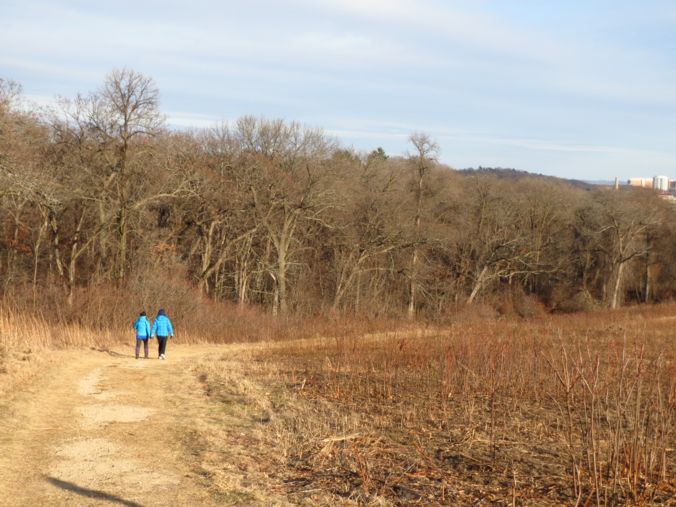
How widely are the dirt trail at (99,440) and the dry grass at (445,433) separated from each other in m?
0.56

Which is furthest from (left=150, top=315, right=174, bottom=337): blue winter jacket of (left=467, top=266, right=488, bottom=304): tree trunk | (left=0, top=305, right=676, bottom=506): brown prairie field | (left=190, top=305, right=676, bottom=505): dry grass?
(left=467, top=266, right=488, bottom=304): tree trunk

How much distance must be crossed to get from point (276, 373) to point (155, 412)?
4367 mm

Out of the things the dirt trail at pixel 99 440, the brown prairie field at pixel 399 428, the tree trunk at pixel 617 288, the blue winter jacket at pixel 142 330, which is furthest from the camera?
the tree trunk at pixel 617 288

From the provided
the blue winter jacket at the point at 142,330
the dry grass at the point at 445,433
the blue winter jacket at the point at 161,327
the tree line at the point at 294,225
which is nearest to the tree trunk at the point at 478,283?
the tree line at the point at 294,225

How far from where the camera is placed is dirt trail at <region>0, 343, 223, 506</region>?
6465 millimetres

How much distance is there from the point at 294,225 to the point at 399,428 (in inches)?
1119

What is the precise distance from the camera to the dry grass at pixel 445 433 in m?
6.60

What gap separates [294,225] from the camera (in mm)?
37125

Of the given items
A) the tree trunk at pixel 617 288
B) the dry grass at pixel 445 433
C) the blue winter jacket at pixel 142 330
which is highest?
the dry grass at pixel 445 433

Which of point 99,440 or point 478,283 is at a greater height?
point 99,440

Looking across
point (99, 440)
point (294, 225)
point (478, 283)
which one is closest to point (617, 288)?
Result: point (478, 283)

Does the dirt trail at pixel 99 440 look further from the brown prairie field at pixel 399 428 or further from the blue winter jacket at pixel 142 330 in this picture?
the blue winter jacket at pixel 142 330

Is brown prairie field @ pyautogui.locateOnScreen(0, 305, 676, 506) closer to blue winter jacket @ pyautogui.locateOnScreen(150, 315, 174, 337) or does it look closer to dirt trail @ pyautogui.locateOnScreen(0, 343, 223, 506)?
dirt trail @ pyautogui.locateOnScreen(0, 343, 223, 506)

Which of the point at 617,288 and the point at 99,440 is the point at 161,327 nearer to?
the point at 99,440
